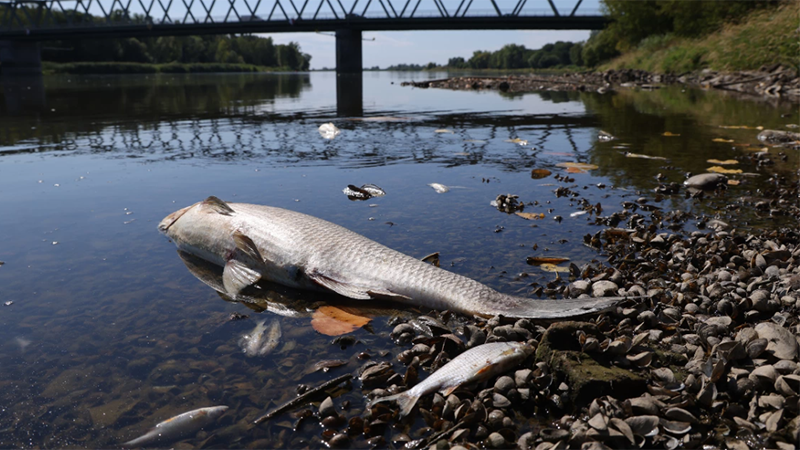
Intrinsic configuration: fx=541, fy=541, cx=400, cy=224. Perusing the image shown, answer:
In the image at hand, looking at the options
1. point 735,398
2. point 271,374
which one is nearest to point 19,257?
point 271,374

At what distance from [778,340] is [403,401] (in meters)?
2.14

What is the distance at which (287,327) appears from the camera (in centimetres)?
384

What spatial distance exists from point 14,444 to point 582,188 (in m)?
6.72

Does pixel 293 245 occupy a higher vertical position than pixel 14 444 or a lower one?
higher

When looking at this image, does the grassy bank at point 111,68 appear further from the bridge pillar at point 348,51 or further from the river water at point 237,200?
the river water at point 237,200

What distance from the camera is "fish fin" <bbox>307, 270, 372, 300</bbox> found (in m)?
4.15

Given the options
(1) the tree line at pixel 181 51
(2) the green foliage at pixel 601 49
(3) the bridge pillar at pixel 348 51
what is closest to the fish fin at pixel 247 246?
(2) the green foliage at pixel 601 49

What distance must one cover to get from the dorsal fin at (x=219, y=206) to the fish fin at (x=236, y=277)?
0.70 metres

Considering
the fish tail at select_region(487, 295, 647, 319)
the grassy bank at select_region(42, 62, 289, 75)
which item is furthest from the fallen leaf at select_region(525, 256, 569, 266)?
the grassy bank at select_region(42, 62, 289, 75)

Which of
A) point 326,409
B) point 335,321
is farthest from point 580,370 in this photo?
point 335,321

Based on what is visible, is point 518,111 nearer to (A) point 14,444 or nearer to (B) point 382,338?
(B) point 382,338

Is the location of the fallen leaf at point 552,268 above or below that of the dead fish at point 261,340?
above

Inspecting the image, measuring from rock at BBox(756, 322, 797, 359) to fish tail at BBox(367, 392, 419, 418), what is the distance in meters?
2.00

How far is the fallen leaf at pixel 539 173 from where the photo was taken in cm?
826
